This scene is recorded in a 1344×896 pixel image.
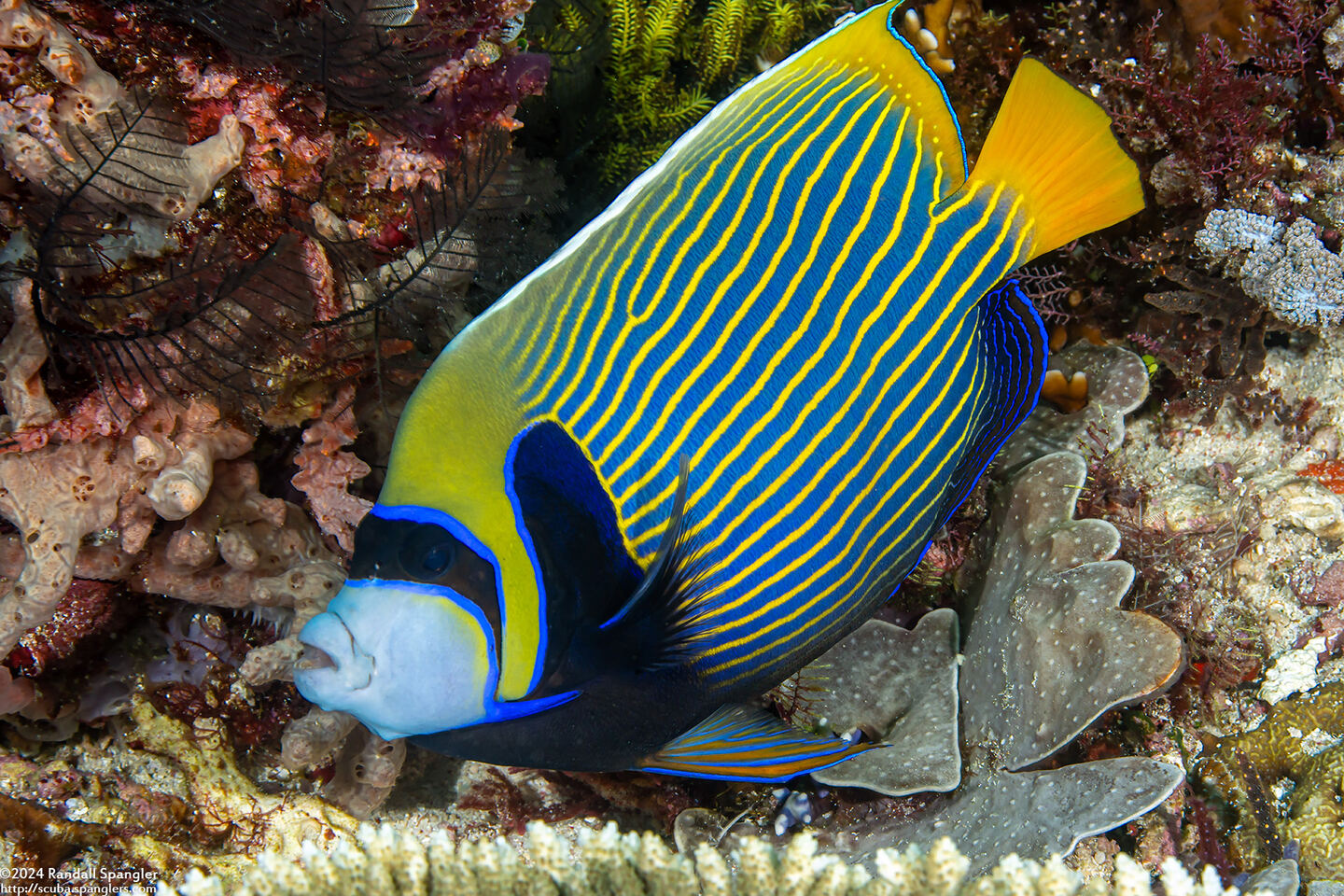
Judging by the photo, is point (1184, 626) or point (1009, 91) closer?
point (1009, 91)

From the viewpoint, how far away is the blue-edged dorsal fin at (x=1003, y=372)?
185cm

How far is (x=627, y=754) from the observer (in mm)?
1656

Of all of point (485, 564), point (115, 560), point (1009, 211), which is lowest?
point (115, 560)

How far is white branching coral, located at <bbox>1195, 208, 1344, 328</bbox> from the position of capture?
105 inches

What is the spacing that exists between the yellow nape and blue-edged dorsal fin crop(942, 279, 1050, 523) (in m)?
0.34

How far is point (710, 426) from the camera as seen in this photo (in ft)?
4.99

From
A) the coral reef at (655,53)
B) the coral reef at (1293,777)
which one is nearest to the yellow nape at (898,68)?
the coral reef at (655,53)

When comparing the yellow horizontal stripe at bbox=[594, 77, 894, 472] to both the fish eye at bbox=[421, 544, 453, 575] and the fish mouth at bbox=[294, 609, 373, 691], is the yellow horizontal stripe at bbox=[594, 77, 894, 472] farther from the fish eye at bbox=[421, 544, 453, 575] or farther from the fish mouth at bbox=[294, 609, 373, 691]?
the fish mouth at bbox=[294, 609, 373, 691]

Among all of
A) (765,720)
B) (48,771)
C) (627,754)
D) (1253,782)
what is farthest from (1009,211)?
(48,771)

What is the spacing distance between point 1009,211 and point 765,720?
4.12 ft

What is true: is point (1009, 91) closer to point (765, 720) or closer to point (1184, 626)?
point (765, 720)

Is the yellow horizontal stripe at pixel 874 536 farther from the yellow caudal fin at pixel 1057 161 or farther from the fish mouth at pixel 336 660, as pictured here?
the fish mouth at pixel 336 660

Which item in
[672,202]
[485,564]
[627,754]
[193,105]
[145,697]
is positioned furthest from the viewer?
[145,697]

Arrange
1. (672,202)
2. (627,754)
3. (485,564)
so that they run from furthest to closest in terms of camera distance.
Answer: (627,754) → (672,202) → (485,564)
